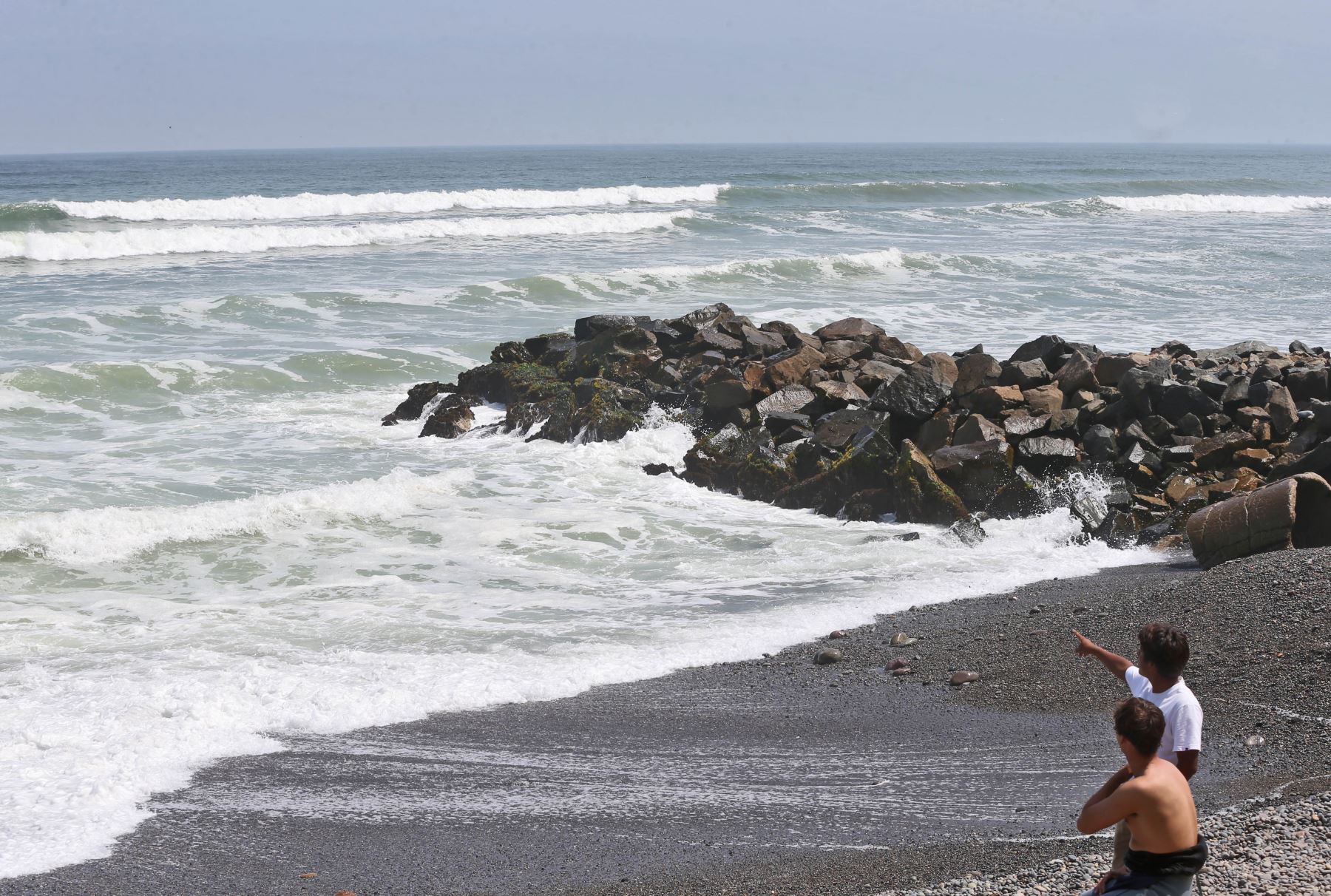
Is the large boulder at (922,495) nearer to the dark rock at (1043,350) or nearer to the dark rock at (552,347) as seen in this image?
the dark rock at (1043,350)

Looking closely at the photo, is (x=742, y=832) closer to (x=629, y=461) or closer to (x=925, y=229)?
(x=629, y=461)

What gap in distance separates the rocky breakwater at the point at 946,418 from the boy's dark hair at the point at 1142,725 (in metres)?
7.06

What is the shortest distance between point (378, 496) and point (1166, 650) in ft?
29.5

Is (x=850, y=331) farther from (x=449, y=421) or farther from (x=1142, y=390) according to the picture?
(x=449, y=421)

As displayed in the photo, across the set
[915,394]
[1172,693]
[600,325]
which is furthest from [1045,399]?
[1172,693]

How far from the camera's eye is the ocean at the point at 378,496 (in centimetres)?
750

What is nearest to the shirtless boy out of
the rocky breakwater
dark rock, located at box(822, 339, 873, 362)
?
the rocky breakwater

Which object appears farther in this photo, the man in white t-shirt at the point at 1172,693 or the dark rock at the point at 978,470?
the dark rock at the point at 978,470

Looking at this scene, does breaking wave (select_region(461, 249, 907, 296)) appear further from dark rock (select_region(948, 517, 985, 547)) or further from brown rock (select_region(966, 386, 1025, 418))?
dark rock (select_region(948, 517, 985, 547))

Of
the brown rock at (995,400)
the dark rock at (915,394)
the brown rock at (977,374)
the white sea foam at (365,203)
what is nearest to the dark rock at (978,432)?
the brown rock at (995,400)

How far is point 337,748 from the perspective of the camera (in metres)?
6.71

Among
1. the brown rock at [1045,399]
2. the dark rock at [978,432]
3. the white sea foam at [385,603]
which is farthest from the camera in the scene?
the brown rock at [1045,399]

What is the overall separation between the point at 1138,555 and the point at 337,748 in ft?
22.2

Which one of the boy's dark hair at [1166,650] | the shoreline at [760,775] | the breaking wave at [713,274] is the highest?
the breaking wave at [713,274]
